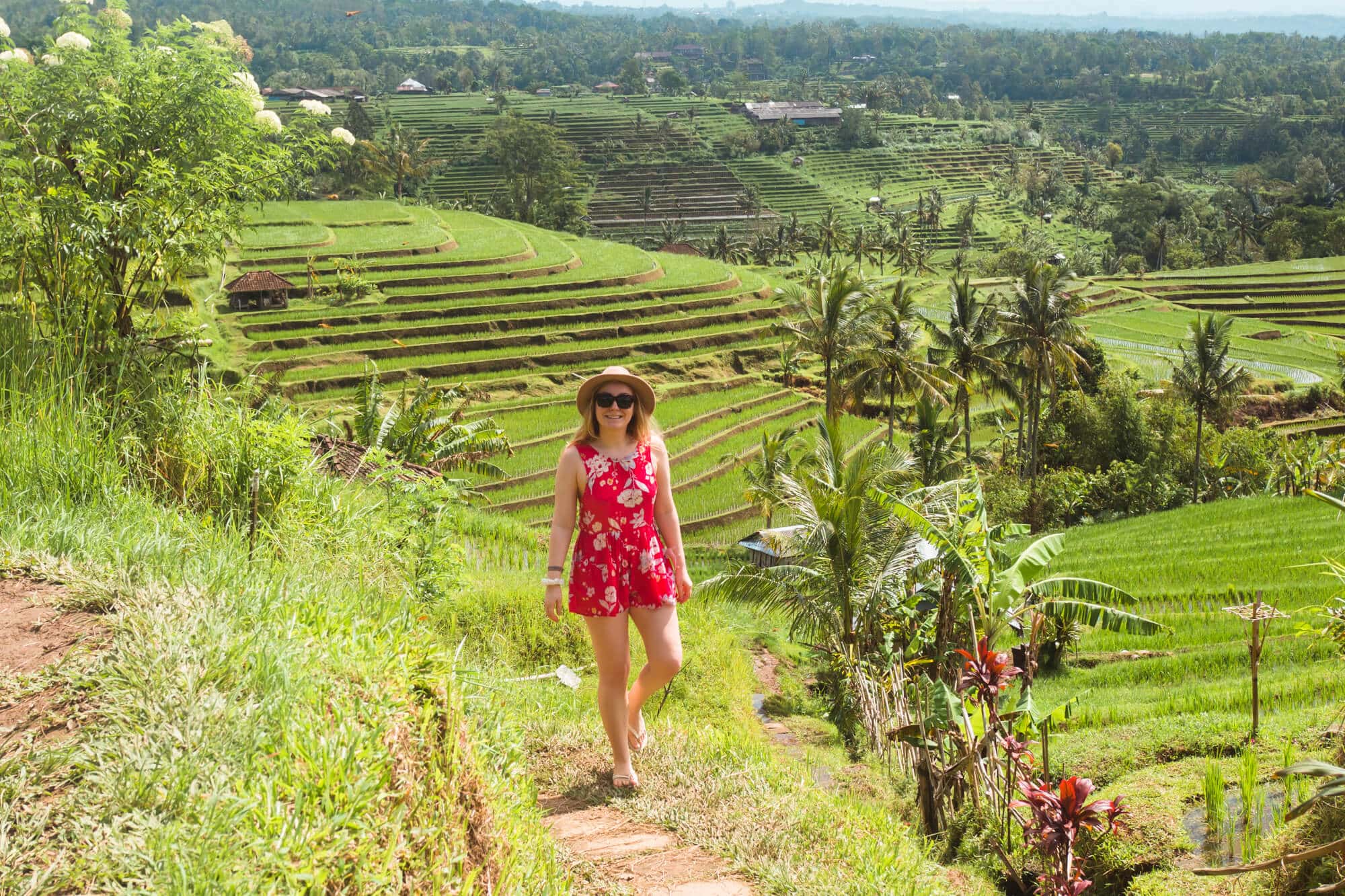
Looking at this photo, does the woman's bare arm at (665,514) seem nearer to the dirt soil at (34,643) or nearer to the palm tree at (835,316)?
the dirt soil at (34,643)

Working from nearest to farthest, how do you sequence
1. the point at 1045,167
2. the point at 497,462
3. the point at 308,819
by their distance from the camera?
the point at 308,819
the point at 497,462
the point at 1045,167

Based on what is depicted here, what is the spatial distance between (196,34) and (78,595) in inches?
193

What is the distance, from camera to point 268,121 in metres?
6.71

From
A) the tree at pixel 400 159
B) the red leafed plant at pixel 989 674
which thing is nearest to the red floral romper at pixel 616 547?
the red leafed plant at pixel 989 674

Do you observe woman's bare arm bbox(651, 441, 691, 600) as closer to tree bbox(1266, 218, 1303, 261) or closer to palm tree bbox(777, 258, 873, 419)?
palm tree bbox(777, 258, 873, 419)

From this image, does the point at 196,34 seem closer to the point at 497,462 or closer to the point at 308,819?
the point at 308,819

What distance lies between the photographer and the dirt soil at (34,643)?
2545 mm

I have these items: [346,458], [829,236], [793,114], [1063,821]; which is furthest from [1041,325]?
[793,114]

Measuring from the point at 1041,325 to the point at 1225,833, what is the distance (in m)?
21.8

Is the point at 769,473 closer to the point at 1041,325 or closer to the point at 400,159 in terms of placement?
the point at 1041,325

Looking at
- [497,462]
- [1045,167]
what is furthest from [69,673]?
[1045,167]

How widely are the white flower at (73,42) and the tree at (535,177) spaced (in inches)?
Result: 2408

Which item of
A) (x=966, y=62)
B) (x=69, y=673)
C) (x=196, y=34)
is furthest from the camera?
(x=966, y=62)

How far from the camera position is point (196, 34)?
6715 mm
